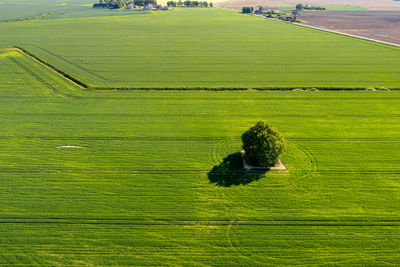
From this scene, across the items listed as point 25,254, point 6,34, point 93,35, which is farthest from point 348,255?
point 6,34

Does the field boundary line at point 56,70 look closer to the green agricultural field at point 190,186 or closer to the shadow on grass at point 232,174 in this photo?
the green agricultural field at point 190,186

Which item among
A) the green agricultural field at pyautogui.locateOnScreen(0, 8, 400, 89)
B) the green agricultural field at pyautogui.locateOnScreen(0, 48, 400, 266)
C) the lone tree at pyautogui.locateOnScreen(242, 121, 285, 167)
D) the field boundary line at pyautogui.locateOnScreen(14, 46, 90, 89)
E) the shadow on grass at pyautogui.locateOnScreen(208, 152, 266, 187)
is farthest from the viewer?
the green agricultural field at pyautogui.locateOnScreen(0, 8, 400, 89)

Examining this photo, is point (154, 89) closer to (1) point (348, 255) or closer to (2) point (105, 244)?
(2) point (105, 244)

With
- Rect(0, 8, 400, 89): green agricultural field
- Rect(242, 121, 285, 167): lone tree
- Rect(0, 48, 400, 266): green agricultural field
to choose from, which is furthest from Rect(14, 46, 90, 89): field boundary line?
Rect(242, 121, 285, 167): lone tree

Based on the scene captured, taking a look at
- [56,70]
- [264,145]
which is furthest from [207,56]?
[264,145]

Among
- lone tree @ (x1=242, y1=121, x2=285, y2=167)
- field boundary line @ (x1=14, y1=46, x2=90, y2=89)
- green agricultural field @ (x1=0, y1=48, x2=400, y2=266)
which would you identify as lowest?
green agricultural field @ (x1=0, y1=48, x2=400, y2=266)

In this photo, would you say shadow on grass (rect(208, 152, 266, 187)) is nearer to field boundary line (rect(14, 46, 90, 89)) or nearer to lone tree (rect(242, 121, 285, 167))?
lone tree (rect(242, 121, 285, 167))

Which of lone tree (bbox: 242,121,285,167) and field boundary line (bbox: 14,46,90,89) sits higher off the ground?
field boundary line (bbox: 14,46,90,89)
